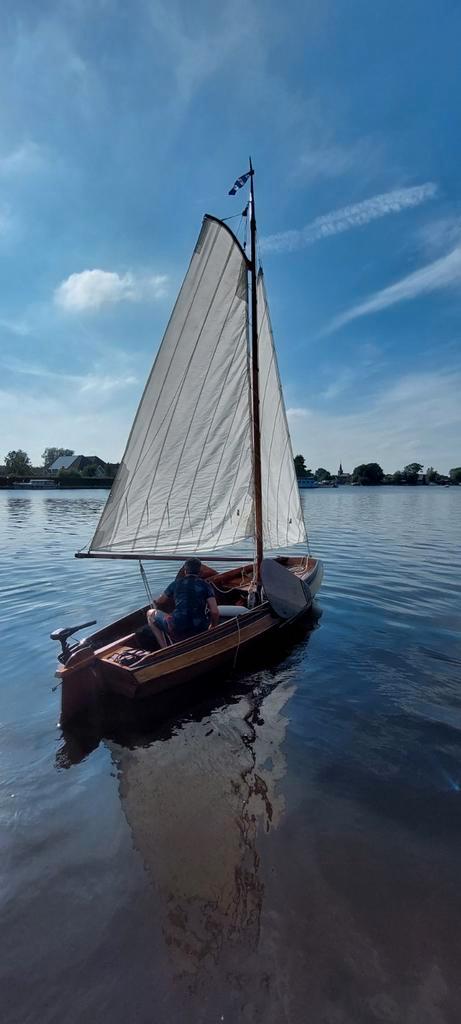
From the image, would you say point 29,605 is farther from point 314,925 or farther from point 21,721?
point 314,925

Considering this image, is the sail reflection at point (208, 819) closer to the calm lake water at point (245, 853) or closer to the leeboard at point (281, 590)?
the calm lake water at point (245, 853)

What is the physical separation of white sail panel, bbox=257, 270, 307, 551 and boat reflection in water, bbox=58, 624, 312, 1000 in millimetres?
5625

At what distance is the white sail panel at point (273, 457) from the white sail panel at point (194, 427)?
5.04 feet

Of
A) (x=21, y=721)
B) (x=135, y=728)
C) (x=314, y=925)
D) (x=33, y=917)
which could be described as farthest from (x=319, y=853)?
(x=21, y=721)

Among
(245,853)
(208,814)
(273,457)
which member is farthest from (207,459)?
(245,853)

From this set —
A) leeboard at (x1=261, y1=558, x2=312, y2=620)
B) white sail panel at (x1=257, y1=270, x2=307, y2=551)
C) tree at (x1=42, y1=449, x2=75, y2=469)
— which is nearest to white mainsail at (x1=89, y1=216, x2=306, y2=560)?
white sail panel at (x1=257, y1=270, x2=307, y2=551)

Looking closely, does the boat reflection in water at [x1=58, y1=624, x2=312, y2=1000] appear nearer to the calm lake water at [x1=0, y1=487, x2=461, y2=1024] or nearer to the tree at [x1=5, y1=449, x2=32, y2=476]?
the calm lake water at [x1=0, y1=487, x2=461, y2=1024]

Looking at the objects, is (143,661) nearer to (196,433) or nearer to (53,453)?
(196,433)

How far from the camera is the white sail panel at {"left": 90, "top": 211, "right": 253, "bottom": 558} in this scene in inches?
380

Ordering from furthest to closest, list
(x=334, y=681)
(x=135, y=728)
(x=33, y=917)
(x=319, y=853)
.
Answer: (x=334, y=681) < (x=135, y=728) < (x=319, y=853) < (x=33, y=917)

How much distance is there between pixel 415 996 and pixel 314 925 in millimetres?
849

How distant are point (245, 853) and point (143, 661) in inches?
120

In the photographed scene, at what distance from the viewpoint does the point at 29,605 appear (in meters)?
14.3

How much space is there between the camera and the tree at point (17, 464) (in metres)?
144
